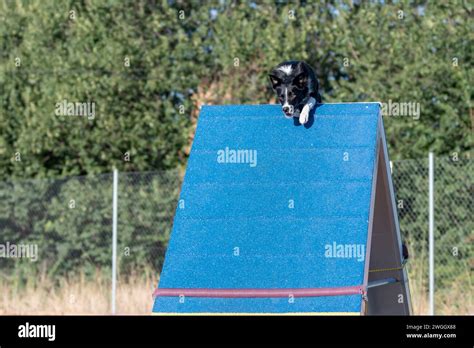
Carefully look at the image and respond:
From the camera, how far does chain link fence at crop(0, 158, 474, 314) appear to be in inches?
510

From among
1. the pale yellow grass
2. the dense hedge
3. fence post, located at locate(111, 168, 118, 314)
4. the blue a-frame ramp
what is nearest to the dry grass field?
the pale yellow grass

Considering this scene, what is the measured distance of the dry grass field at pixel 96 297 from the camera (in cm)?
1235

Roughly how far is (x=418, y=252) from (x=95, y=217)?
4452 millimetres

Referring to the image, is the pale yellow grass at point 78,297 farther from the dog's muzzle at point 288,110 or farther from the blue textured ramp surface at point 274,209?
the dog's muzzle at point 288,110

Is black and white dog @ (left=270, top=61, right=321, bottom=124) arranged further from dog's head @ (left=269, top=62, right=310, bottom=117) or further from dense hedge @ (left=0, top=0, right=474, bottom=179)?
dense hedge @ (left=0, top=0, right=474, bottom=179)

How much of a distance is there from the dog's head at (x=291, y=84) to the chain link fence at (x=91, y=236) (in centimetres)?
493

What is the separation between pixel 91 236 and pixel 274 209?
7.18 meters

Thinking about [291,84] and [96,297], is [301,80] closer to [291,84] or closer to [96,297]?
[291,84]

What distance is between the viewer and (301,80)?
8.18m

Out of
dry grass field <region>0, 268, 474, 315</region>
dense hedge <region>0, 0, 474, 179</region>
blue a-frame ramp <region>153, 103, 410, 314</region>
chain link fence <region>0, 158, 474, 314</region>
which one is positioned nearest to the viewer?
blue a-frame ramp <region>153, 103, 410, 314</region>

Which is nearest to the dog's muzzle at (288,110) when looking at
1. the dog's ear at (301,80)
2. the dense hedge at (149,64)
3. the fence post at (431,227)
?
the dog's ear at (301,80)

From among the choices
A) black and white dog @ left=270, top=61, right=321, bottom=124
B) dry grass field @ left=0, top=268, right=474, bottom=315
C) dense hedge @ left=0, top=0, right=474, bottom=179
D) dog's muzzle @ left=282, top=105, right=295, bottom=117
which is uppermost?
dense hedge @ left=0, top=0, right=474, bottom=179

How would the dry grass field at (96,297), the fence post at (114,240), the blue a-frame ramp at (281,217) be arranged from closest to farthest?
the blue a-frame ramp at (281,217)
the dry grass field at (96,297)
the fence post at (114,240)
